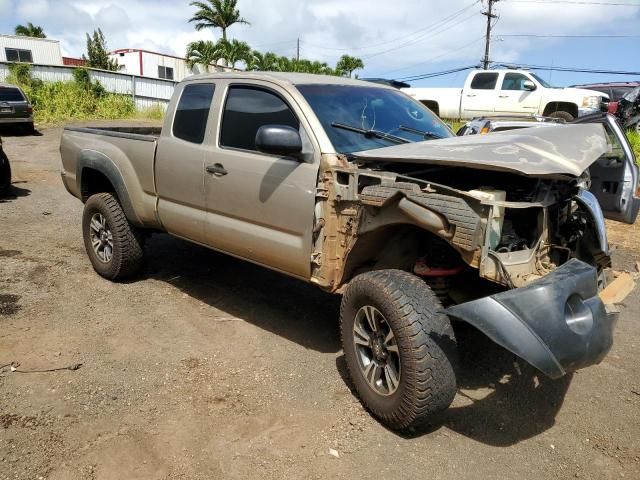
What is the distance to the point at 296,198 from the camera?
3.56 metres

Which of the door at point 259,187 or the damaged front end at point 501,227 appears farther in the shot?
the door at point 259,187

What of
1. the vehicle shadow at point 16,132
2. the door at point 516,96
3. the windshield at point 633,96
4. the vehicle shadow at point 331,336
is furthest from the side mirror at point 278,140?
the vehicle shadow at point 16,132

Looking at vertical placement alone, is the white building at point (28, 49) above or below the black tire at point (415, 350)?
above

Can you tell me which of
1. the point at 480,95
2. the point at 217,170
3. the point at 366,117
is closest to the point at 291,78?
the point at 366,117

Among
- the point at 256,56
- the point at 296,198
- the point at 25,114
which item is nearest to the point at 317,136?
the point at 296,198

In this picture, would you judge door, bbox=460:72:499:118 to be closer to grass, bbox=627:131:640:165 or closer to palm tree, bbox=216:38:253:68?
grass, bbox=627:131:640:165

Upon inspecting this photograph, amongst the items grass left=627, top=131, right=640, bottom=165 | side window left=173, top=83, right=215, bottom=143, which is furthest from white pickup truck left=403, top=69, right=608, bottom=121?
side window left=173, top=83, right=215, bottom=143

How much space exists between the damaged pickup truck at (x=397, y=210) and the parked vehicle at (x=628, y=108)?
9548 millimetres

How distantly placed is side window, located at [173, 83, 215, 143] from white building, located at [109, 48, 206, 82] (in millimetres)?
35890

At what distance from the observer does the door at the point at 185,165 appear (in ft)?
14.1

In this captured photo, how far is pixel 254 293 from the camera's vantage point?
514 cm

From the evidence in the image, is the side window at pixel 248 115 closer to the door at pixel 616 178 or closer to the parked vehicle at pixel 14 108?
the door at pixel 616 178

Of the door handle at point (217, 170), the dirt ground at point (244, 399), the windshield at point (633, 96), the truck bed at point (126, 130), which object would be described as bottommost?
the dirt ground at point (244, 399)

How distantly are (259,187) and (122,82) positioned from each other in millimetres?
23946
